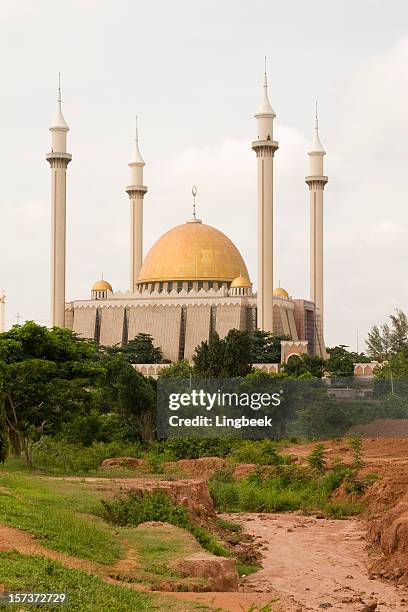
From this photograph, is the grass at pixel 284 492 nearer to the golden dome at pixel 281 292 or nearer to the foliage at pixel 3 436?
the foliage at pixel 3 436

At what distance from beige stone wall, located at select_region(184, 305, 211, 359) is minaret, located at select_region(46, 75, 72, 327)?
8338 mm

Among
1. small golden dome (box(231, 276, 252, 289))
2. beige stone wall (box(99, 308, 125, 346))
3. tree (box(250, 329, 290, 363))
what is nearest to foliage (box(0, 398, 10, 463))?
tree (box(250, 329, 290, 363))

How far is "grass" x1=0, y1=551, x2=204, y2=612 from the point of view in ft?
30.4

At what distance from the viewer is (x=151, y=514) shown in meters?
16.2

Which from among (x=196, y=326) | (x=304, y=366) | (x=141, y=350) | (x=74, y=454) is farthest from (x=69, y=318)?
(x=74, y=454)

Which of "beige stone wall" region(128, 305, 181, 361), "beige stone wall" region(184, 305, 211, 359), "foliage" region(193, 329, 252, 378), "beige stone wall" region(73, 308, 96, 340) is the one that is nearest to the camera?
"foliage" region(193, 329, 252, 378)

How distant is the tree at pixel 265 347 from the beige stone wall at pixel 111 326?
12610mm

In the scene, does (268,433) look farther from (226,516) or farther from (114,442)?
(226,516)

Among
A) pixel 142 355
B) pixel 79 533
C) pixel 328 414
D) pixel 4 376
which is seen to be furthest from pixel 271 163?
pixel 79 533

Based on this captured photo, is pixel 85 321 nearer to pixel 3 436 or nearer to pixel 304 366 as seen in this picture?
pixel 304 366

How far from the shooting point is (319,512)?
2228 cm

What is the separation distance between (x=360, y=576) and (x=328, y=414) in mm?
13544

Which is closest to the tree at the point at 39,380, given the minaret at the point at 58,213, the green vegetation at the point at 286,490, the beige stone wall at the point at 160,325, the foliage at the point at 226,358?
the green vegetation at the point at 286,490

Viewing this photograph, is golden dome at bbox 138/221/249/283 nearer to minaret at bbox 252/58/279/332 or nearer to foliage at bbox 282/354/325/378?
minaret at bbox 252/58/279/332
